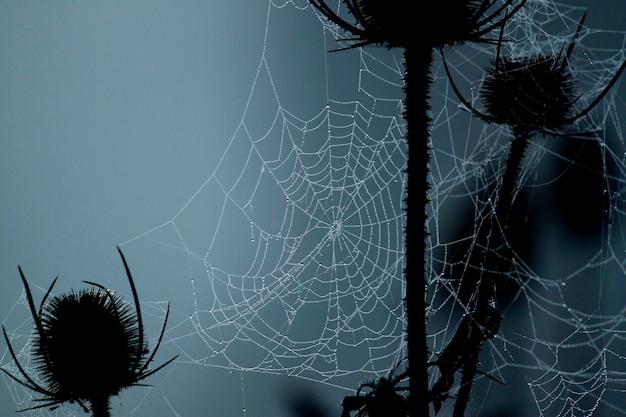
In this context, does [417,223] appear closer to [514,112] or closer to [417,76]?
[417,76]

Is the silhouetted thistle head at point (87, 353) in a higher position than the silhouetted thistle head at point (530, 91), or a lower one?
lower

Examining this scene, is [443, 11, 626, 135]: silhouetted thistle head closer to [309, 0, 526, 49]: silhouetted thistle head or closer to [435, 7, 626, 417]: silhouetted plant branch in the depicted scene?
[435, 7, 626, 417]: silhouetted plant branch

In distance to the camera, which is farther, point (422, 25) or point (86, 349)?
point (86, 349)

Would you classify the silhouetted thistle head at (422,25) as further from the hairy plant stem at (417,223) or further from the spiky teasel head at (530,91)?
the spiky teasel head at (530,91)

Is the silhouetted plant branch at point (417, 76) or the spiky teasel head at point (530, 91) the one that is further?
the spiky teasel head at point (530, 91)

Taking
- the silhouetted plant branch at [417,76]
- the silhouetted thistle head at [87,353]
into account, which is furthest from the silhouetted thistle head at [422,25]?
the silhouetted thistle head at [87,353]

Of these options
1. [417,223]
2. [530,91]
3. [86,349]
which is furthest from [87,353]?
[530,91]
